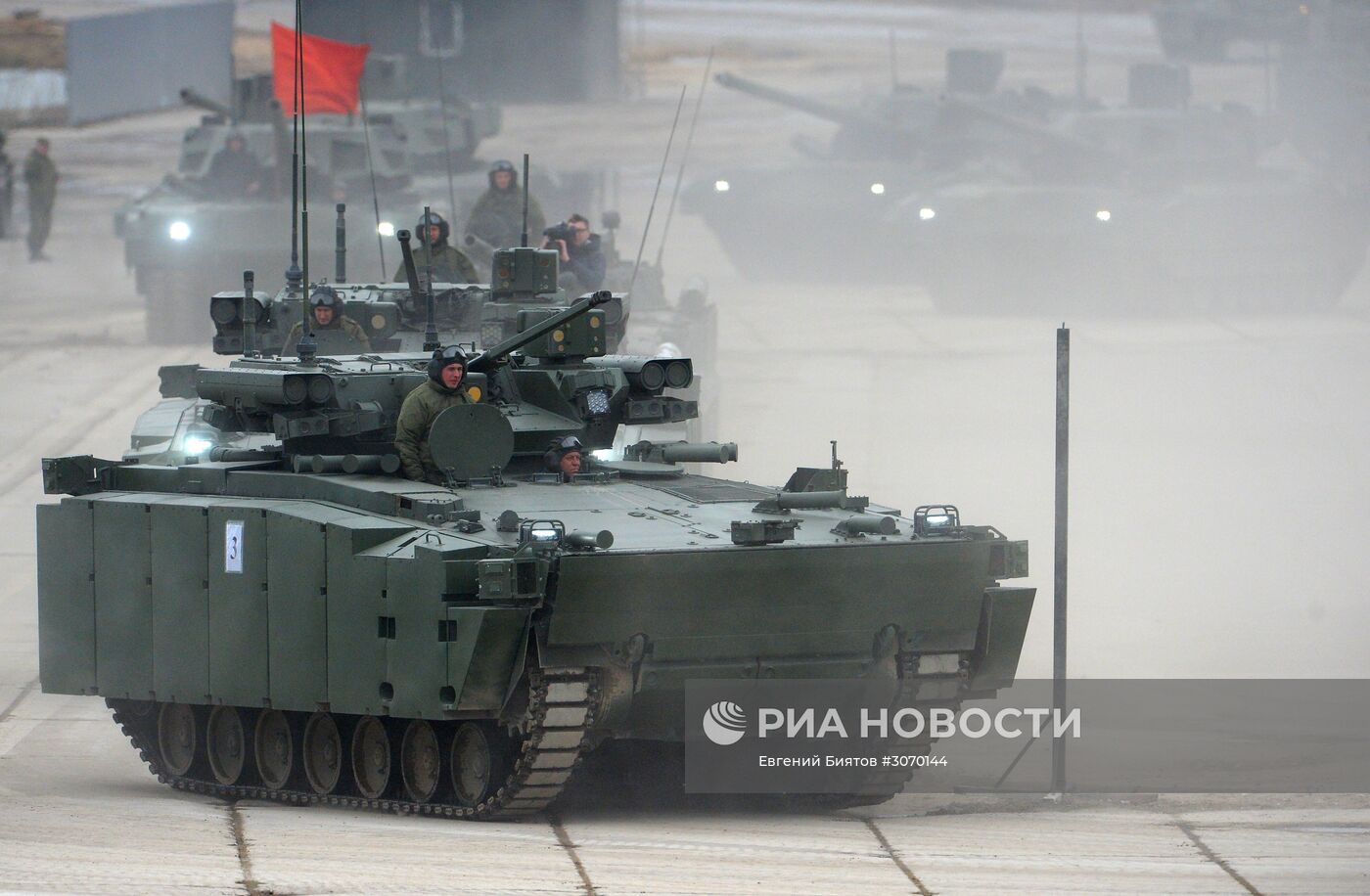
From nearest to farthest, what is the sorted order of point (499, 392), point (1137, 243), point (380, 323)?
point (499, 392)
point (380, 323)
point (1137, 243)

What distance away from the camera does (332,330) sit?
15961mm

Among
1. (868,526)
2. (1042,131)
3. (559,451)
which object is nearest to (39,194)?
(1042,131)

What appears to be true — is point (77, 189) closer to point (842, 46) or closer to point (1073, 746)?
point (842, 46)

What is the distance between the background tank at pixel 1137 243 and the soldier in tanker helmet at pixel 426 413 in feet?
73.9

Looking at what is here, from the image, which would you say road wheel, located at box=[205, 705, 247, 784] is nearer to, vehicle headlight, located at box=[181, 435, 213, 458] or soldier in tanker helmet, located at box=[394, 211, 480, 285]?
vehicle headlight, located at box=[181, 435, 213, 458]

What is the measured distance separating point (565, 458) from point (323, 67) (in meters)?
16.0

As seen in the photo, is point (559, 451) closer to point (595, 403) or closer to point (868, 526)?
point (595, 403)

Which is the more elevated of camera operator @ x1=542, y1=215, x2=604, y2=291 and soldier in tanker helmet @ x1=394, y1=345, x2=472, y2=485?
camera operator @ x1=542, y1=215, x2=604, y2=291

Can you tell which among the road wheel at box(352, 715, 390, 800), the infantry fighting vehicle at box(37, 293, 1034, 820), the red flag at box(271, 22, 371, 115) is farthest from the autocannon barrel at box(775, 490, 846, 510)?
the red flag at box(271, 22, 371, 115)

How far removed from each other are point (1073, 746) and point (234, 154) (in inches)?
743

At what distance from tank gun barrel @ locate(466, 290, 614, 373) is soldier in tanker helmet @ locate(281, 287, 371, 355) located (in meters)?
3.40

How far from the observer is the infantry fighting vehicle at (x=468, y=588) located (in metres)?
10.9

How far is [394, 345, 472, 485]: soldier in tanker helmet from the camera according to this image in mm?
12070

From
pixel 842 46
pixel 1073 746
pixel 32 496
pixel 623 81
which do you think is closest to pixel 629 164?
pixel 623 81
